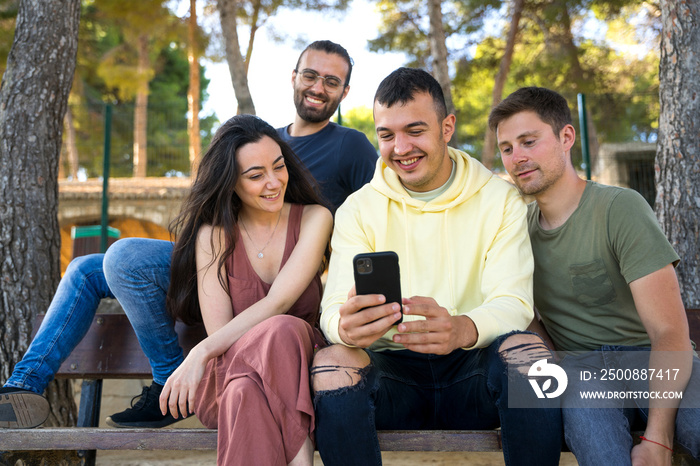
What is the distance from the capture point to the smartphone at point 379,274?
1912 mm

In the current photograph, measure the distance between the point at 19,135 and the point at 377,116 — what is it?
7.80 feet

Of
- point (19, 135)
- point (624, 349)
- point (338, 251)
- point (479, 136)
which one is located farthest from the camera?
point (479, 136)

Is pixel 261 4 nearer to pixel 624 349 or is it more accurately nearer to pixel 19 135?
pixel 19 135

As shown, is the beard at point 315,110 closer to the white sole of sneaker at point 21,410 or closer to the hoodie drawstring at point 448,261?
the hoodie drawstring at point 448,261

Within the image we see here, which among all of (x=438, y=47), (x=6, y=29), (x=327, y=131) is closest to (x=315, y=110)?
(x=327, y=131)

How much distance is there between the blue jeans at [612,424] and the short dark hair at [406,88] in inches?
47.1

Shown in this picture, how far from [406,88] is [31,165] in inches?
96.4

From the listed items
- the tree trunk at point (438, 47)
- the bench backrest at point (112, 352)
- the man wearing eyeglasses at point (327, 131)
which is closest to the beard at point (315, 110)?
the man wearing eyeglasses at point (327, 131)

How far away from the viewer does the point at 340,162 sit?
3.46 metres

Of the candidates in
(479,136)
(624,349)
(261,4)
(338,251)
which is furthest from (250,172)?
(261,4)

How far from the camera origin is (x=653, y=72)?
14250mm

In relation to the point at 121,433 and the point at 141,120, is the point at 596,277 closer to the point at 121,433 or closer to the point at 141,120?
the point at 121,433

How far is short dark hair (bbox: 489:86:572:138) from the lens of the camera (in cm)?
252

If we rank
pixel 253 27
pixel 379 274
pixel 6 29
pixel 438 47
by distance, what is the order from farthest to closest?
pixel 253 27
pixel 6 29
pixel 438 47
pixel 379 274
